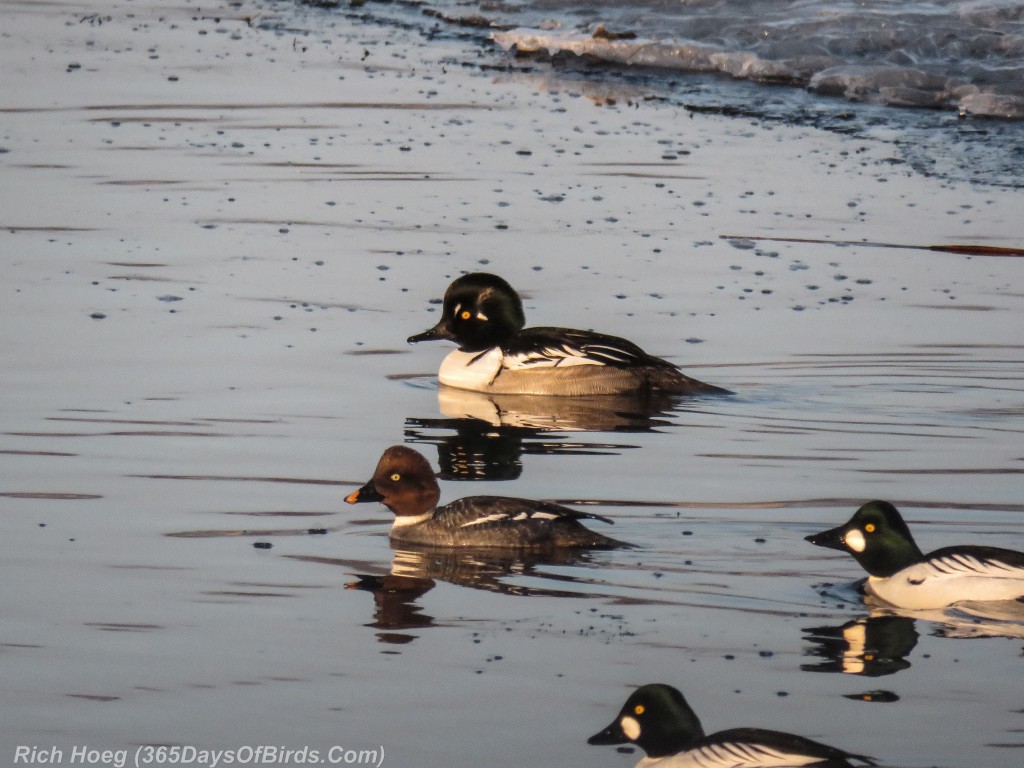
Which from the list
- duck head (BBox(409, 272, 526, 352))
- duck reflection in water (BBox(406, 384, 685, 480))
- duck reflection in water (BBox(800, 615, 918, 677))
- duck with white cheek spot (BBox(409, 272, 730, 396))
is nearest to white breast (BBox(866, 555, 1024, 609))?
duck reflection in water (BBox(800, 615, 918, 677))

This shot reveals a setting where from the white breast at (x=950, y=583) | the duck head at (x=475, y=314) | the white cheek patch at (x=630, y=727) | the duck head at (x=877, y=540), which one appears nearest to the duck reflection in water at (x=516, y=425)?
the duck head at (x=475, y=314)

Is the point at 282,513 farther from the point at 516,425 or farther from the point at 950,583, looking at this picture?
the point at 950,583

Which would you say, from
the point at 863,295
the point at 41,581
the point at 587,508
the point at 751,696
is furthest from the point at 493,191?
the point at 751,696

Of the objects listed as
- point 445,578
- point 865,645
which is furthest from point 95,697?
point 865,645

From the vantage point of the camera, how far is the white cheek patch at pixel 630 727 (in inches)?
224

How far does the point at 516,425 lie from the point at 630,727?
17.0ft

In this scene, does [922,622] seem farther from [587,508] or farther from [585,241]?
[585,241]

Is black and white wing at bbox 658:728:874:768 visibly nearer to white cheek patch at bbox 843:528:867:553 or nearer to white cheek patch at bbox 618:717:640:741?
white cheek patch at bbox 618:717:640:741

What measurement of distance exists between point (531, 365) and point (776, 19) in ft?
45.9

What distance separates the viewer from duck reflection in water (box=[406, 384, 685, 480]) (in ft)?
32.4

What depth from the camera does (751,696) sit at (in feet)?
20.6

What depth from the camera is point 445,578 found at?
7.74m

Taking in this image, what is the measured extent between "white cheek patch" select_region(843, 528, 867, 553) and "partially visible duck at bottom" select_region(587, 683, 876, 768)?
1858 mm

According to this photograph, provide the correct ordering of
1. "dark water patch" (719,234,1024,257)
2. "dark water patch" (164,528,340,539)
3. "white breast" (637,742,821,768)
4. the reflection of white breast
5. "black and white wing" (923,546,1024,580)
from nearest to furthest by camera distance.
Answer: "white breast" (637,742,821,768)
"black and white wing" (923,546,1024,580)
"dark water patch" (164,528,340,539)
the reflection of white breast
"dark water patch" (719,234,1024,257)
